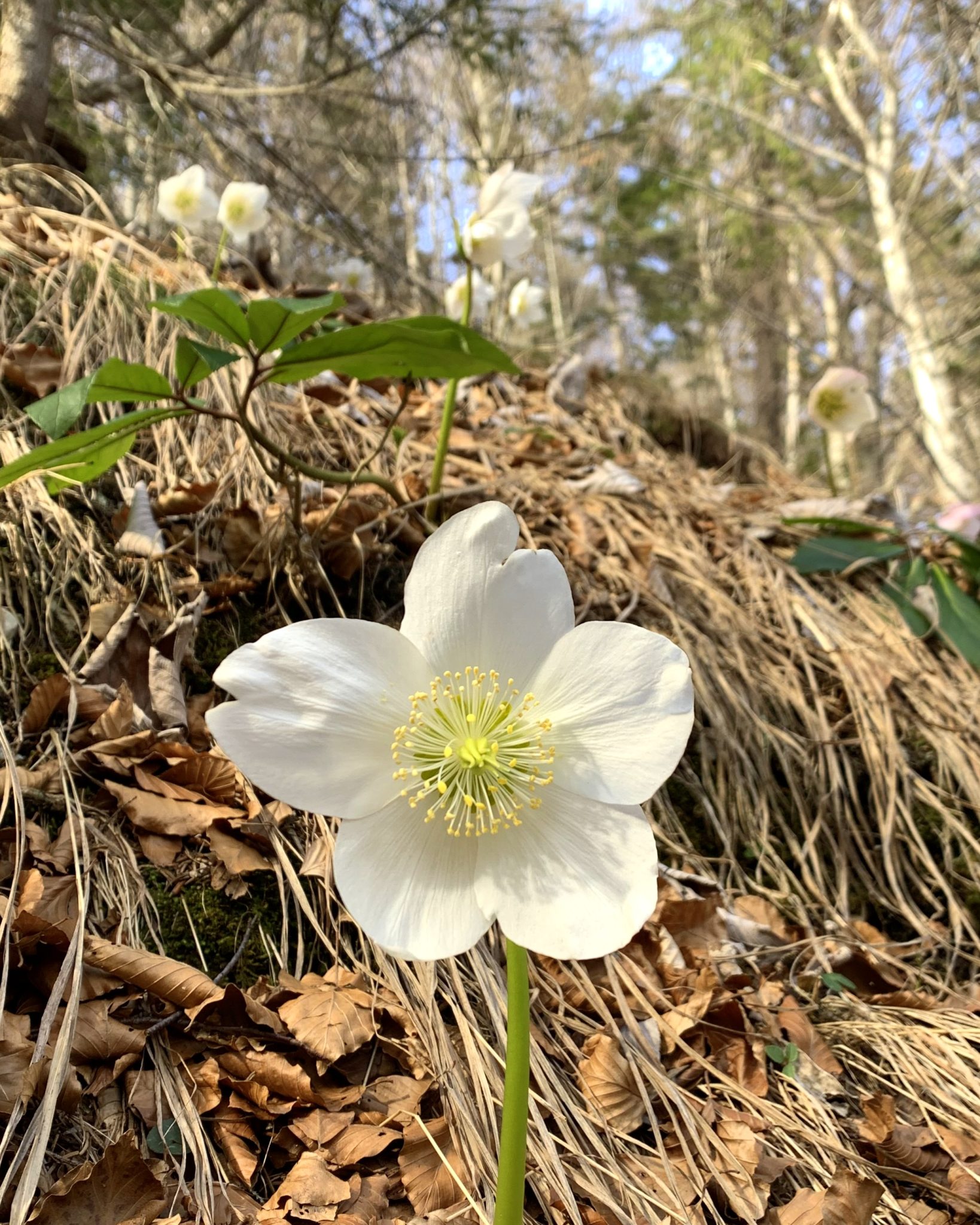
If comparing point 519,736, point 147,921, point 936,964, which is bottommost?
point 936,964

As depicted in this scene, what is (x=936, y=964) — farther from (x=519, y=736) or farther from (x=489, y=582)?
(x=489, y=582)

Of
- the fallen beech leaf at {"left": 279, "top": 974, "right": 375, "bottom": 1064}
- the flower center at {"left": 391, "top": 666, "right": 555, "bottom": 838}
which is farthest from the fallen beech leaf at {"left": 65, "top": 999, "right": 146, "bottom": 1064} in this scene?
the flower center at {"left": 391, "top": 666, "right": 555, "bottom": 838}

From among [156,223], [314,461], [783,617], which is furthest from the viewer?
[156,223]

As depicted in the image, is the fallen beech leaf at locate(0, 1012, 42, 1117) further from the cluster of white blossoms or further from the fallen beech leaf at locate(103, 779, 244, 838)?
the cluster of white blossoms

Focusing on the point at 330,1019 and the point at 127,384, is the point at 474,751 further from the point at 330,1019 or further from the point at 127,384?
the point at 127,384

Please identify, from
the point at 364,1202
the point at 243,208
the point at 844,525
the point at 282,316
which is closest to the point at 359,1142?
the point at 364,1202

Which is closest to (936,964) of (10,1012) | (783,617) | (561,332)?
(783,617)
